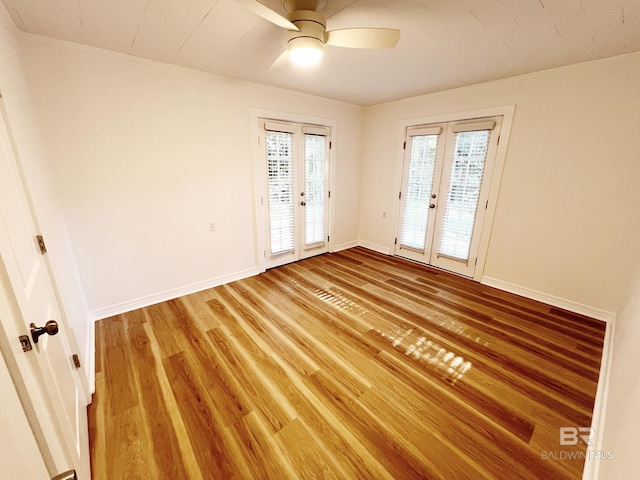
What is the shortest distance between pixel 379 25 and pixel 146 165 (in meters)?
2.39

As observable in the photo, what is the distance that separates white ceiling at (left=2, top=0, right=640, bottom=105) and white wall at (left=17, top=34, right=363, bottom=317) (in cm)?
21

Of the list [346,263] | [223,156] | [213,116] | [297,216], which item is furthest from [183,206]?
[346,263]

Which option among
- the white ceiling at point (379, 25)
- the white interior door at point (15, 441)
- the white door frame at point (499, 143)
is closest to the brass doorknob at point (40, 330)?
the white interior door at point (15, 441)

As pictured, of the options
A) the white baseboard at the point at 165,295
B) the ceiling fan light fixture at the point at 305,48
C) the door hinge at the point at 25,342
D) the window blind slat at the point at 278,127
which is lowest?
the white baseboard at the point at 165,295

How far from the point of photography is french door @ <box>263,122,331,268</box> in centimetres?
337

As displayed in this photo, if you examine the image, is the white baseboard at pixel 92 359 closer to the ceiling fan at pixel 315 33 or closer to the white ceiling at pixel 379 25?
the white ceiling at pixel 379 25

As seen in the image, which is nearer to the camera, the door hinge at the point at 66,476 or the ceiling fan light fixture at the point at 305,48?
the door hinge at the point at 66,476

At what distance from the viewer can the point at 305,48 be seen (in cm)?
156

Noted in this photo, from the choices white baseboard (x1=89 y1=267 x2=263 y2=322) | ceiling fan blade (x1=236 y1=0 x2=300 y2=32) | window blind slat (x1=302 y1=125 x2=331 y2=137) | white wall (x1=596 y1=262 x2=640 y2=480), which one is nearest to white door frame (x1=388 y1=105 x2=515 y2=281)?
window blind slat (x1=302 y1=125 x2=331 y2=137)

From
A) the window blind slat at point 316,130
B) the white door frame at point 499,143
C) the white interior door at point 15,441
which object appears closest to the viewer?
the white interior door at point 15,441

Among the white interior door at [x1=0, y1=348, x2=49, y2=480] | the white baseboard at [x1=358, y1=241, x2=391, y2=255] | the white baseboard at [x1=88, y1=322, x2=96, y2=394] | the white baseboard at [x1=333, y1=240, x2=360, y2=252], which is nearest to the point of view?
the white interior door at [x1=0, y1=348, x2=49, y2=480]

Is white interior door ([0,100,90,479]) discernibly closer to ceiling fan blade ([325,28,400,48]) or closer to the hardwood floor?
the hardwood floor

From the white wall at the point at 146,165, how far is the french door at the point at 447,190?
1922mm

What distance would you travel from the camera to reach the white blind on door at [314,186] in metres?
3.72
